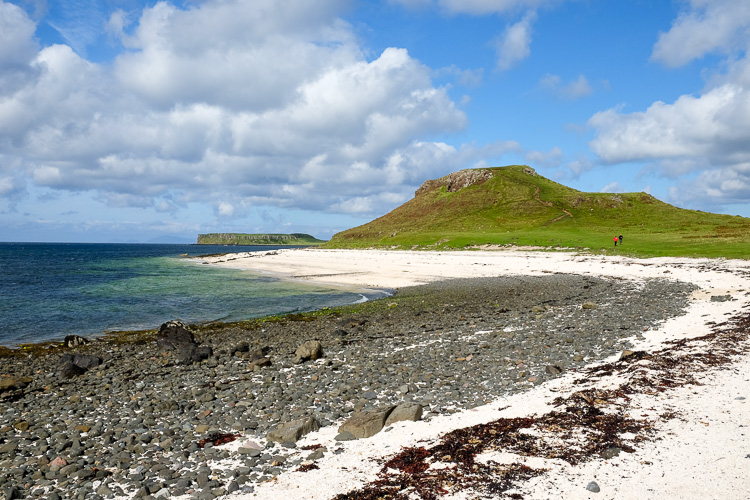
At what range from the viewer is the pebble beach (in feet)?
29.6

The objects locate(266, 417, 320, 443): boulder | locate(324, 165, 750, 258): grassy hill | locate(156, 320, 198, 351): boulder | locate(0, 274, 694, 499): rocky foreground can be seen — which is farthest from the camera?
locate(324, 165, 750, 258): grassy hill

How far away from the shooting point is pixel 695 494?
7.02 metres

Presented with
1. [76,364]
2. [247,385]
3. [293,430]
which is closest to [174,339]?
[76,364]

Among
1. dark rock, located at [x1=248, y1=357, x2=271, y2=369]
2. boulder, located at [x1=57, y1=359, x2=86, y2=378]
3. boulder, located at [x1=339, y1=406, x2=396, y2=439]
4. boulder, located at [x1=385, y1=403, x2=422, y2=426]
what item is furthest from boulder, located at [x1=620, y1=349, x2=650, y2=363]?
boulder, located at [x1=57, y1=359, x2=86, y2=378]

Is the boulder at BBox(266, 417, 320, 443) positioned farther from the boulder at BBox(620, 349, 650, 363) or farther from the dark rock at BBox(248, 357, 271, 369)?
the boulder at BBox(620, 349, 650, 363)

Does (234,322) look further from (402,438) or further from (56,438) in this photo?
(402,438)

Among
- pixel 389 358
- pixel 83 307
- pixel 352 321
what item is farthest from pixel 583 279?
pixel 83 307

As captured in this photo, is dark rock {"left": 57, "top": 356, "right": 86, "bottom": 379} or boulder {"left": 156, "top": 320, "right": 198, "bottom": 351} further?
boulder {"left": 156, "top": 320, "right": 198, "bottom": 351}

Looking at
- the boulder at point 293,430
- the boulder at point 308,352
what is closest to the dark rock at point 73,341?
the boulder at point 308,352

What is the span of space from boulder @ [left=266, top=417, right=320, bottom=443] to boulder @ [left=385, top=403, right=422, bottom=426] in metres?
1.88

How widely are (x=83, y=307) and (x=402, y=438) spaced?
3841cm

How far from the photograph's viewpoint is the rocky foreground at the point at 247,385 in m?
9.27

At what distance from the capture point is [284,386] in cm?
1446

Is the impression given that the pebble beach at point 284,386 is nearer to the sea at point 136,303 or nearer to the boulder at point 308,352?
the boulder at point 308,352
